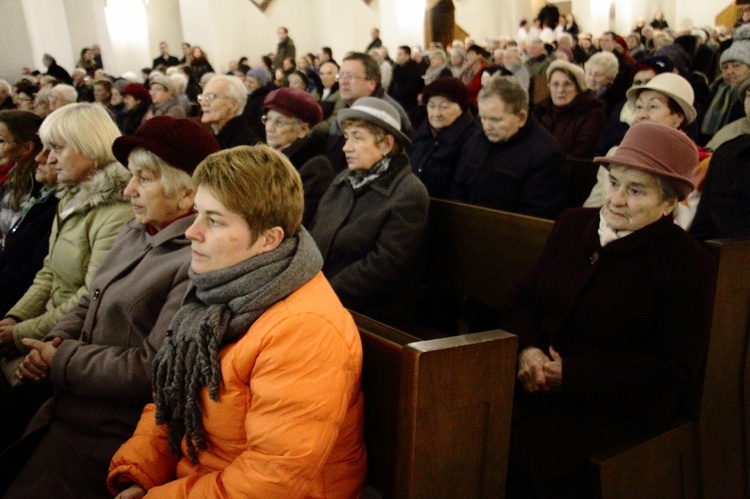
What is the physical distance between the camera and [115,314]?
80.4 inches

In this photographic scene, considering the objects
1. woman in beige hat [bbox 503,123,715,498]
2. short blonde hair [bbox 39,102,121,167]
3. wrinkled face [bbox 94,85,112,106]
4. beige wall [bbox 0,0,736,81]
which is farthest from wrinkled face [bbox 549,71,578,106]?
beige wall [bbox 0,0,736,81]

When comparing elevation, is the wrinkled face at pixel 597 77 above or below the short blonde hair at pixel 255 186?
below

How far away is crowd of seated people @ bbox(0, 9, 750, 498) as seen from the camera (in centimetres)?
152

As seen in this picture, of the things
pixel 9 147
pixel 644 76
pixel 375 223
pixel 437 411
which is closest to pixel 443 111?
pixel 375 223

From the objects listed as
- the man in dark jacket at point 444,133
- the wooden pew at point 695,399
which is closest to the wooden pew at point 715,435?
the wooden pew at point 695,399

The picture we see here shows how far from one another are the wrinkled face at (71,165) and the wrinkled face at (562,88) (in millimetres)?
3516

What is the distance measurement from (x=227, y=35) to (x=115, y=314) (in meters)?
15.7

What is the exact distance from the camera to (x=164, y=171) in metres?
2.14

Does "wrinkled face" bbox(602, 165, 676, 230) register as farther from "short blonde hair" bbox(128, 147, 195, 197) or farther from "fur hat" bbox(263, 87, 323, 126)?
"fur hat" bbox(263, 87, 323, 126)

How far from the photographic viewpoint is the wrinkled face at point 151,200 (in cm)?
213

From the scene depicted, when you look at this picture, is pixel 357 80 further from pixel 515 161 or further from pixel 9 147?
pixel 9 147

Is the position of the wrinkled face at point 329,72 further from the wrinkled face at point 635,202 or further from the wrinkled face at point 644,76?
the wrinkled face at point 635,202

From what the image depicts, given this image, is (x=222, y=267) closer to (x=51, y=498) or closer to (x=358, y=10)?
(x=51, y=498)

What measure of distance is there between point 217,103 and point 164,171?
2464 mm
